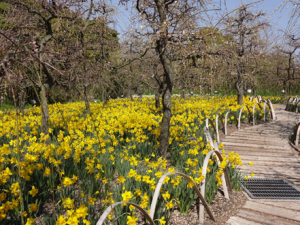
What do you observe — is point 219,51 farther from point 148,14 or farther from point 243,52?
point 243,52

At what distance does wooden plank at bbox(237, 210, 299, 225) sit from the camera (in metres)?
2.77

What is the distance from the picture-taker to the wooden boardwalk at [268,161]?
2.89m

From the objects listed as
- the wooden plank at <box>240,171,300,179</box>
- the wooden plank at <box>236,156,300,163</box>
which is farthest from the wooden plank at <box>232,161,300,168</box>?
the wooden plank at <box>240,171,300,179</box>

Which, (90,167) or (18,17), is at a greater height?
(18,17)

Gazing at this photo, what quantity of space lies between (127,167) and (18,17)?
3.90 metres

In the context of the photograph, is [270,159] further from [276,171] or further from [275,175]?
[275,175]

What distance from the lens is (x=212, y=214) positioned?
279cm

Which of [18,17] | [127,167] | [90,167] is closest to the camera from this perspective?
[90,167]

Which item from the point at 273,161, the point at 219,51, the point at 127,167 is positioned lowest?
the point at 273,161

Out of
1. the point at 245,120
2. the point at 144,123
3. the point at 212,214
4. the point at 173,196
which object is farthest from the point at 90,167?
the point at 245,120

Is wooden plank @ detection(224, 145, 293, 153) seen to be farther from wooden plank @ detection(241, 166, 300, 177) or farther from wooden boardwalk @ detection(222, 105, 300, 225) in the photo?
wooden plank @ detection(241, 166, 300, 177)

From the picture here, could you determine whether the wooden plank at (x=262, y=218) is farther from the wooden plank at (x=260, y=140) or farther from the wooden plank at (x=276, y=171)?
the wooden plank at (x=260, y=140)

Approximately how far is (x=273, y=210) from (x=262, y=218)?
11.8 inches

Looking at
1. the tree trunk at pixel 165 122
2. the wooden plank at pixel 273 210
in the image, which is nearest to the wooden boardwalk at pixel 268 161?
the wooden plank at pixel 273 210
